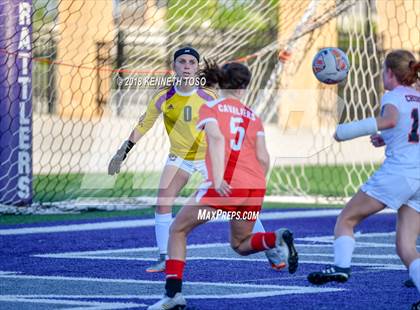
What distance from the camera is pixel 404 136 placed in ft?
23.9

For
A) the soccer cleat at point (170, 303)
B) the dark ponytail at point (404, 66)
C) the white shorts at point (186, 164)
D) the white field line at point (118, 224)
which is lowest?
the white field line at point (118, 224)

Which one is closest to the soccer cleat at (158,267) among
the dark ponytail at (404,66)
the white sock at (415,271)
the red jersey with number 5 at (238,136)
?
the red jersey with number 5 at (238,136)

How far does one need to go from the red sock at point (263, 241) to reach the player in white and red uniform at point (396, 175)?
36 centimetres

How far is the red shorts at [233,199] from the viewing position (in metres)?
7.12

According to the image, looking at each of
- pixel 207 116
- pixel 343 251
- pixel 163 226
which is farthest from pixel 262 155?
pixel 163 226

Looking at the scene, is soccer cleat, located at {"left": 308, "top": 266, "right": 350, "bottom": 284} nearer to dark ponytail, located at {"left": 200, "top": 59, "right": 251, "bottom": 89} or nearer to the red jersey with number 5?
the red jersey with number 5

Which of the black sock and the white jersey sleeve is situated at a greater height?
the white jersey sleeve

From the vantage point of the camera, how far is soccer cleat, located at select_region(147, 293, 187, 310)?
22.9ft

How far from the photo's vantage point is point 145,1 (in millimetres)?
15203

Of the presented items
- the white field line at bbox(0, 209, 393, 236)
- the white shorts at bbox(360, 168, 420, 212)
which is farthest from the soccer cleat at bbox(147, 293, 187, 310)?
the white field line at bbox(0, 209, 393, 236)

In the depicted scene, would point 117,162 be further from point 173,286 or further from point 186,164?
point 173,286

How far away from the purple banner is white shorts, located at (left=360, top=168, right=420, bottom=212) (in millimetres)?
7072

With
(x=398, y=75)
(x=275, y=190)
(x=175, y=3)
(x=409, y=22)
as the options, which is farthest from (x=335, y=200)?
(x=398, y=75)

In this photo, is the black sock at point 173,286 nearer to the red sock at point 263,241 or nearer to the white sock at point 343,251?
the red sock at point 263,241
